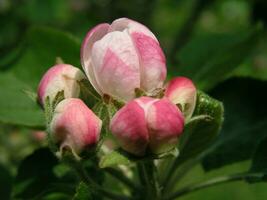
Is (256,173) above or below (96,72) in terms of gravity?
below

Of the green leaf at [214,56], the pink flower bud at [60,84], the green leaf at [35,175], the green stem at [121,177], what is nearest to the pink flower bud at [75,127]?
the pink flower bud at [60,84]

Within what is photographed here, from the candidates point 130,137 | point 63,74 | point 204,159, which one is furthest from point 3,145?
point 130,137

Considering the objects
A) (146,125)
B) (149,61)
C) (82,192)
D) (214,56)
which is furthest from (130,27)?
(214,56)

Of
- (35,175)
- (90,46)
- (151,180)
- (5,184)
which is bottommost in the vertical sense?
(5,184)

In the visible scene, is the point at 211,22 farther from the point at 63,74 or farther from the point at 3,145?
the point at 63,74

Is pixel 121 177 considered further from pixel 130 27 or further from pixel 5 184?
pixel 5 184

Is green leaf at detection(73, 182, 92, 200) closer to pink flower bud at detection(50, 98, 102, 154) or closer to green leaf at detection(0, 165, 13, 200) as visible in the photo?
pink flower bud at detection(50, 98, 102, 154)

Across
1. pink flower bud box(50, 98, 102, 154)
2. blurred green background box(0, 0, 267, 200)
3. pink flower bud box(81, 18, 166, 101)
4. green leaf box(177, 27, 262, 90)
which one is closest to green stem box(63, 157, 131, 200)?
pink flower bud box(50, 98, 102, 154)
